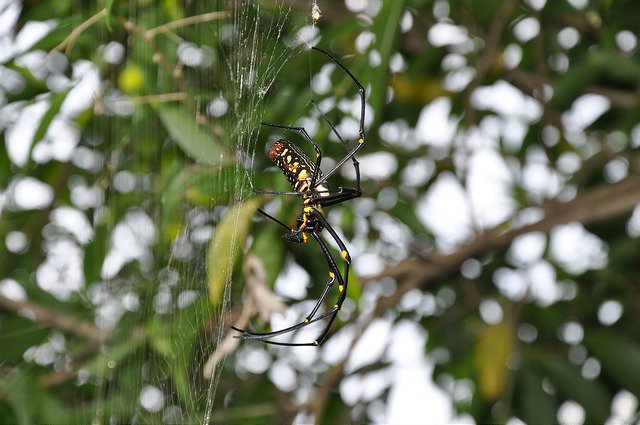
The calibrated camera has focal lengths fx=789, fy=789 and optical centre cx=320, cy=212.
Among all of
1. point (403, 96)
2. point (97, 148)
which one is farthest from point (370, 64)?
point (97, 148)

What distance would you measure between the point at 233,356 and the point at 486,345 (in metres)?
0.79

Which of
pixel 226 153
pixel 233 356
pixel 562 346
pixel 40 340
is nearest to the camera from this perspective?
pixel 226 153

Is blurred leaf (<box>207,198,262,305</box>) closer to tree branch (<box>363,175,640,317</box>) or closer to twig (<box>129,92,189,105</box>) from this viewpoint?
twig (<box>129,92,189,105</box>)

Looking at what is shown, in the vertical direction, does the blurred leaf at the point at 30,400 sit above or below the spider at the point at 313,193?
below

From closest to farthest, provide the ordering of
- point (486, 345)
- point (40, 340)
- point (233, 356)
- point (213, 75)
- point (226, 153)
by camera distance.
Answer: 1. point (226, 153)
2. point (213, 75)
3. point (40, 340)
4. point (486, 345)
5. point (233, 356)

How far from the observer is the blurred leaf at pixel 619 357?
7.84ft

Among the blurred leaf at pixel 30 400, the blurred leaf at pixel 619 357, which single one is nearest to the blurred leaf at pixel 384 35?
the blurred leaf at pixel 30 400

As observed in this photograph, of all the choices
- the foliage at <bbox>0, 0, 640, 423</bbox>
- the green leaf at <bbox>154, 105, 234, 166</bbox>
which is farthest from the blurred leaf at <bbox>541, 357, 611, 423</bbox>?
the green leaf at <bbox>154, 105, 234, 166</bbox>

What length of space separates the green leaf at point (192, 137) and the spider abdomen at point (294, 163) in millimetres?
171

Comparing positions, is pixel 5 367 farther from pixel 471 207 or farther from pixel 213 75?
pixel 471 207

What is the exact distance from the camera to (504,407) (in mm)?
2451

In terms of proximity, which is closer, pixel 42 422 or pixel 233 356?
pixel 42 422

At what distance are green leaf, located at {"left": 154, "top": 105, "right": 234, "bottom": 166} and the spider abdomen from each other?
0.17m

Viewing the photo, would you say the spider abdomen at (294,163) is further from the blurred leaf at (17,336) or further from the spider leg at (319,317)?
the blurred leaf at (17,336)
